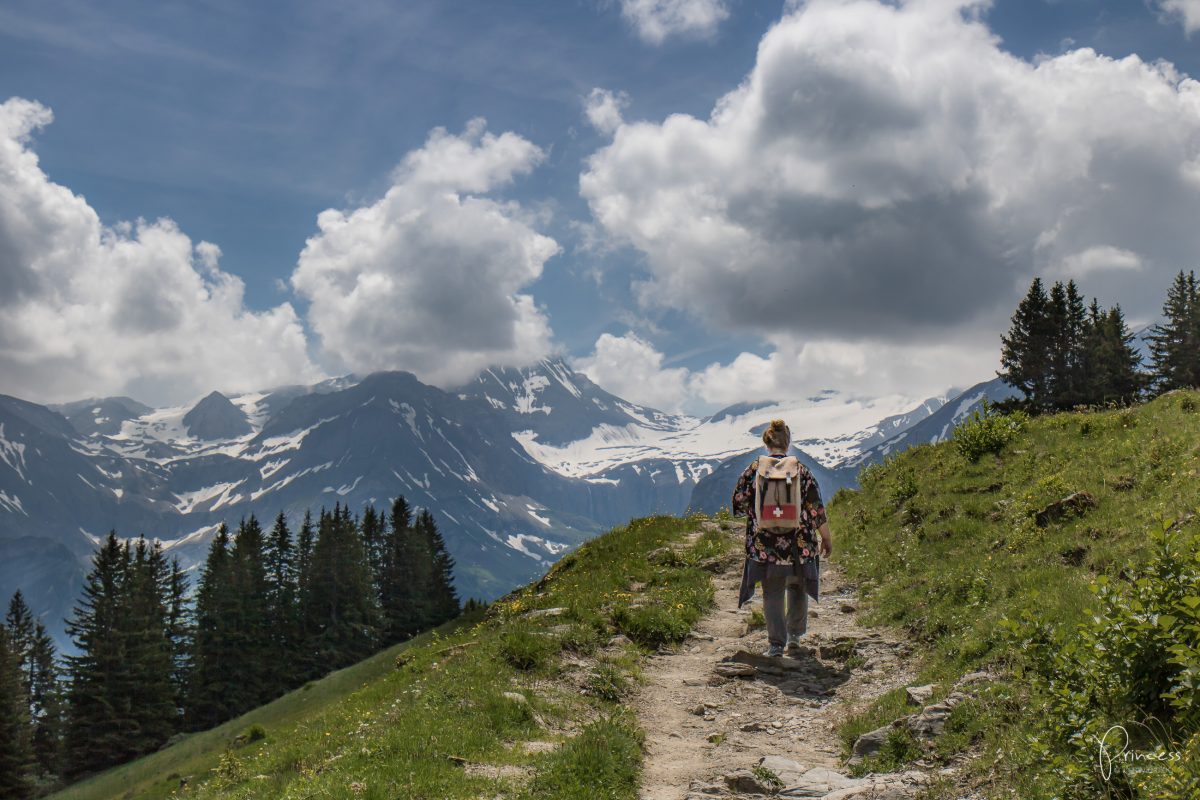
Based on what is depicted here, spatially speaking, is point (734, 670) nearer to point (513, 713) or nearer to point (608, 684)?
point (608, 684)

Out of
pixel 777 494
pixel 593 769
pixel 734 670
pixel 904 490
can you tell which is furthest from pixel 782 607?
pixel 904 490

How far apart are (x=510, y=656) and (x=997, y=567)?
27.9 feet

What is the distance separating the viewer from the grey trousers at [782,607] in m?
13.4

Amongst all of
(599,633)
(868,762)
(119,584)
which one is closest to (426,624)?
(119,584)

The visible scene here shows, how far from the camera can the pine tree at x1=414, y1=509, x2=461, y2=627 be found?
4126 inches

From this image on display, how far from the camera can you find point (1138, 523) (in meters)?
11.7

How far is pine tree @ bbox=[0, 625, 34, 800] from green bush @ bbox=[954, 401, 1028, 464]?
7609cm

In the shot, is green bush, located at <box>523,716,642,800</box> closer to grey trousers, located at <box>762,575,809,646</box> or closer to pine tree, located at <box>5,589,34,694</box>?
grey trousers, located at <box>762,575,809,646</box>

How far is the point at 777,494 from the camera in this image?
529 inches

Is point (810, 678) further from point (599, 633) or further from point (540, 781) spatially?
point (540, 781)

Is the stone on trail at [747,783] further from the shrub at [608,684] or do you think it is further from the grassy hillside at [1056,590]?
the shrub at [608,684]

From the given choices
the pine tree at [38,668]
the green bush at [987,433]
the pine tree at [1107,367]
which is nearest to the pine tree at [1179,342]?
the pine tree at [1107,367]

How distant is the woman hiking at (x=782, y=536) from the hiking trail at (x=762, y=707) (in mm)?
652

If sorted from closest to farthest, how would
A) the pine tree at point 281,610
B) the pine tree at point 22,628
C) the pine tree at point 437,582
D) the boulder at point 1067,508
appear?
the boulder at point 1067,508 < the pine tree at point 281,610 < the pine tree at point 437,582 < the pine tree at point 22,628
